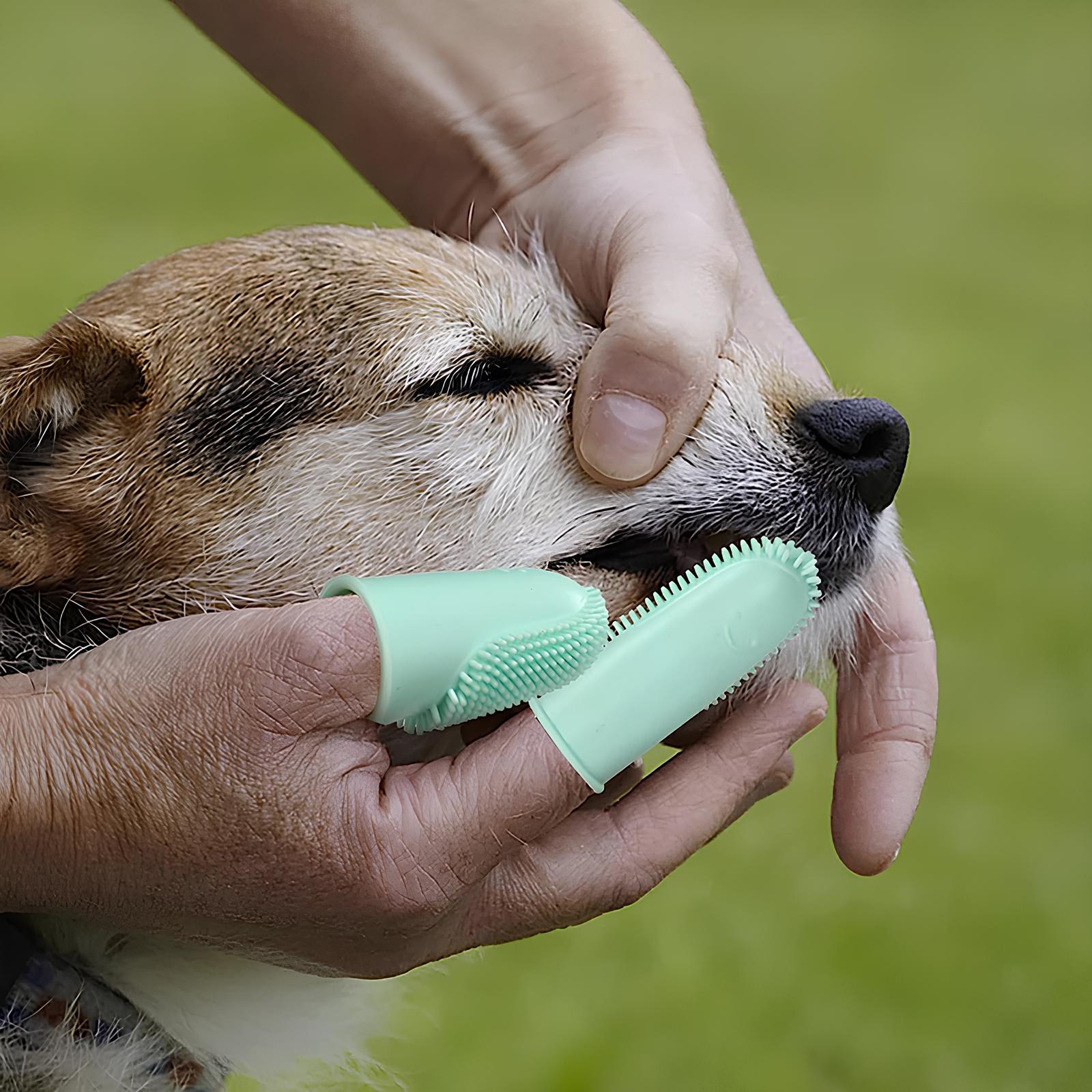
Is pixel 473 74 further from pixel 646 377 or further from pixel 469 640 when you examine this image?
pixel 469 640

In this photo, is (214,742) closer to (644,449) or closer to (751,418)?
(644,449)

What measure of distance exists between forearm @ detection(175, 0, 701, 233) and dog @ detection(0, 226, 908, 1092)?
48cm

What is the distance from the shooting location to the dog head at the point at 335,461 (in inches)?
49.7

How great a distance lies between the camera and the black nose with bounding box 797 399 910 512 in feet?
4.33

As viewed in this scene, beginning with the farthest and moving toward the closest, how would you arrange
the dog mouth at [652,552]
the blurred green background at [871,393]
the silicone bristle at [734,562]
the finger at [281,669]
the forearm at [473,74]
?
the blurred green background at [871,393] → the forearm at [473,74] → the dog mouth at [652,552] → the silicone bristle at [734,562] → the finger at [281,669]

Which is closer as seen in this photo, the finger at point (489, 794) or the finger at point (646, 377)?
the finger at point (489, 794)

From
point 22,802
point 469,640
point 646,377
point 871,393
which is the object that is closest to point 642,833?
point 469,640

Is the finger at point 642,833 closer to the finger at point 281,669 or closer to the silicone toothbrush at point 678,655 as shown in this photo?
the silicone toothbrush at point 678,655

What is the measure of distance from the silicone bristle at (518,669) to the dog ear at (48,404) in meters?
0.42

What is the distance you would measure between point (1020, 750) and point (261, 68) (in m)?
2.27

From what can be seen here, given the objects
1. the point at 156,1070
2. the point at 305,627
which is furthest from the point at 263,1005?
the point at 305,627

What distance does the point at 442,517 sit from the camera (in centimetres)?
127

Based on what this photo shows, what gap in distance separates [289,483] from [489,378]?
241 mm

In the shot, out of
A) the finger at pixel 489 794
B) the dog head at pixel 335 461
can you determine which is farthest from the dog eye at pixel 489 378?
the finger at pixel 489 794
